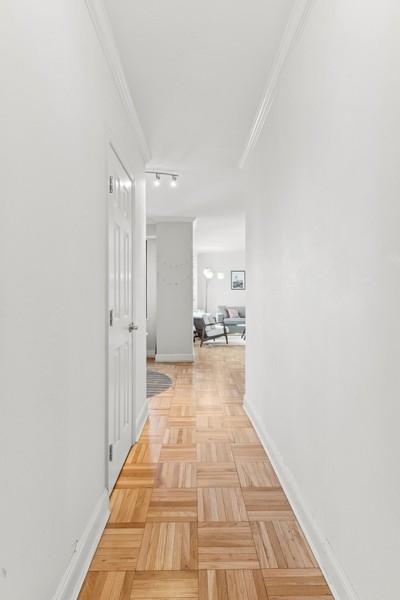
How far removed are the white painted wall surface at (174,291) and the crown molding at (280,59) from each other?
3.37 meters

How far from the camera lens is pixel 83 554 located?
146 cm

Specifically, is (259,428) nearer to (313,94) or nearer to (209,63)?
(313,94)

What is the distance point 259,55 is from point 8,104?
5.35ft

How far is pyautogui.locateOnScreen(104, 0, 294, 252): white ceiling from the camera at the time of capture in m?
1.76

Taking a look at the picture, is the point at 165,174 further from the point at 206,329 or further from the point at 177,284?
the point at 206,329

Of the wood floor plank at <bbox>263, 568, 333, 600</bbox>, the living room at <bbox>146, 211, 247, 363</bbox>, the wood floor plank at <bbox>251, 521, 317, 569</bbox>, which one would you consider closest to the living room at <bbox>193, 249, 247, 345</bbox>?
Result: the living room at <bbox>146, 211, 247, 363</bbox>

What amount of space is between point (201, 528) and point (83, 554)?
0.55 m

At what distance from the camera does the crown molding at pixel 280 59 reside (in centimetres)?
166

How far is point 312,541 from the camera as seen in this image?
5.20 feet

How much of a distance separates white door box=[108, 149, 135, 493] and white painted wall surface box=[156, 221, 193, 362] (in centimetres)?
365

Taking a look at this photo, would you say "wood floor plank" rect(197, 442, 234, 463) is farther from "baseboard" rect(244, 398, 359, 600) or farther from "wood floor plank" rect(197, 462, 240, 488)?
"baseboard" rect(244, 398, 359, 600)

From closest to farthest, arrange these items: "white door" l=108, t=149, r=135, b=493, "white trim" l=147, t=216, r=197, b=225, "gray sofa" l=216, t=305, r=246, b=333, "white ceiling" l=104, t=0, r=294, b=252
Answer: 1. "white ceiling" l=104, t=0, r=294, b=252
2. "white door" l=108, t=149, r=135, b=493
3. "white trim" l=147, t=216, r=197, b=225
4. "gray sofa" l=216, t=305, r=246, b=333

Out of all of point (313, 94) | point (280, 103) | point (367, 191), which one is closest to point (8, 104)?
point (367, 191)

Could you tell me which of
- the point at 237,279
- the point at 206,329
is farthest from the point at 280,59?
the point at 237,279
